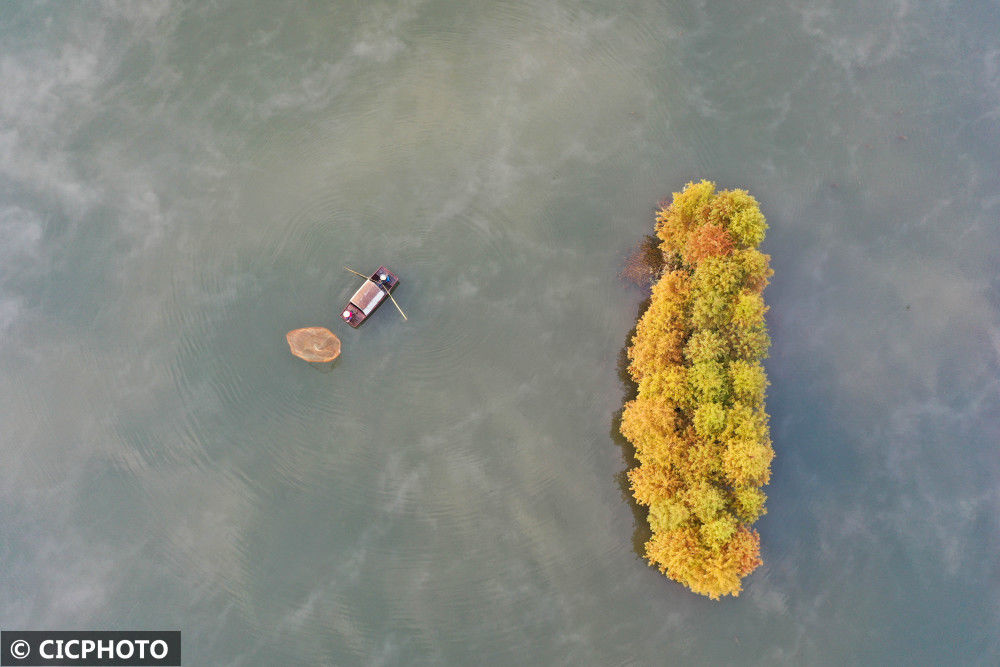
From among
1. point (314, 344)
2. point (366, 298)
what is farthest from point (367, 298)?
point (314, 344)

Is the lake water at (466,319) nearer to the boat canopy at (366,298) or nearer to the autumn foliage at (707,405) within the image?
the boat canopy at (366,298)

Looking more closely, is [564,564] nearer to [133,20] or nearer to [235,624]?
[235,624]

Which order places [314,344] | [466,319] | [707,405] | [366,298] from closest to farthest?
[707,405], [366,298], [314,344], [466,319]

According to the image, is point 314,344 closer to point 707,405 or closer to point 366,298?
point 366,298

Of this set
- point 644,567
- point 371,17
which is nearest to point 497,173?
point 371,17

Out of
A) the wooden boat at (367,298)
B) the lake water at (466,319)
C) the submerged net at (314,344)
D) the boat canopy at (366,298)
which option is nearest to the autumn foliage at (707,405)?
the lake water at (466,319)

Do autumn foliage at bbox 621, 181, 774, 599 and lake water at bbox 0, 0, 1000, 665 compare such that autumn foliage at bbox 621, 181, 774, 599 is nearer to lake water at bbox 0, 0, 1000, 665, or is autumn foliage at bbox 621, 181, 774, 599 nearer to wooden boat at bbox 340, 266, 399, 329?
lake water at bbox 0, 0, 1000, 665
